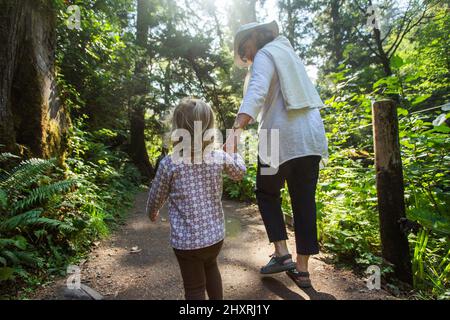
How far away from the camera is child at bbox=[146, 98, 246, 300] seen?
5.86ft

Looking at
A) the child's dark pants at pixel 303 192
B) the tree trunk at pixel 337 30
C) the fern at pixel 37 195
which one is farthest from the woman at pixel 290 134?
the tree trunk at pixel 337 30

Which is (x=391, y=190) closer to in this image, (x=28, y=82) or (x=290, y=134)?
(x=290, y=134)

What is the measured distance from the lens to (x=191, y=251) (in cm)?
178

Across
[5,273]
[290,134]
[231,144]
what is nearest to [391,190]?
[290,134]

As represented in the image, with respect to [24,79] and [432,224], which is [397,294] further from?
[24,79]

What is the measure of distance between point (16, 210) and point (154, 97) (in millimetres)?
6256

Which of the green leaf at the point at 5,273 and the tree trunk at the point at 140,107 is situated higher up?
the tree trunk at the point at 140,107

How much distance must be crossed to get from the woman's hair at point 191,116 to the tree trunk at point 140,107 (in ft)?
20.7

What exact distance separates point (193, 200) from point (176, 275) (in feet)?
4.57

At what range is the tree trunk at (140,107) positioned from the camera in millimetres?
8086

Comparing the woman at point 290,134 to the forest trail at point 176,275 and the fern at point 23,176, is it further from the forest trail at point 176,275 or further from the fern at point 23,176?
the fern at point 23,176

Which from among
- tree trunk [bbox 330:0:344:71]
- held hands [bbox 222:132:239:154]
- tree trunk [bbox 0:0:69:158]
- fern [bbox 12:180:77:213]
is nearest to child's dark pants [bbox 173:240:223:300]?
held hands [bbox 222:132:239:154]

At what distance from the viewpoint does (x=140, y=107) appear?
838 centimetres
